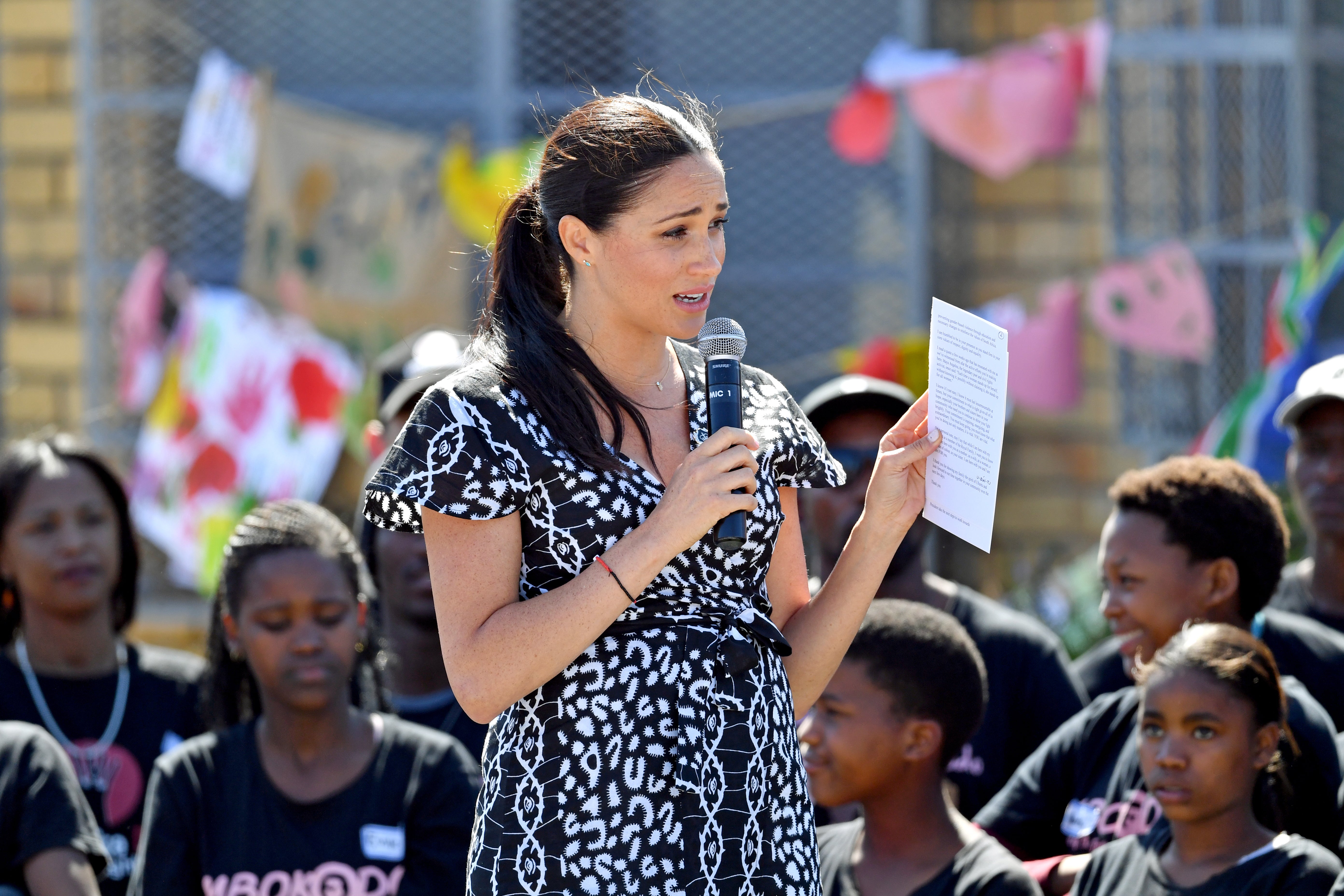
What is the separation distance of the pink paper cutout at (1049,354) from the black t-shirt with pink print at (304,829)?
3419 mm

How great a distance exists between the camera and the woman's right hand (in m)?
2.18

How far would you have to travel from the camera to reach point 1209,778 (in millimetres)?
3068

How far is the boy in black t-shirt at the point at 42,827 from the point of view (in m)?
3.51

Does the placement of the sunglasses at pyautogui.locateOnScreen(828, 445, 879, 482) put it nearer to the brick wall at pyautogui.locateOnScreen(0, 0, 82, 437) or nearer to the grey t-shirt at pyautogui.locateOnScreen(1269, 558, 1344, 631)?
the grey t-shirt at pyautogui.locateOnScreen(1269, 558, 1344, 631)

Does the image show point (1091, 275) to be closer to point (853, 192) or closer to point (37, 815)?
point (853, 192)

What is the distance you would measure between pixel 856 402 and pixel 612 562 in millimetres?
2268

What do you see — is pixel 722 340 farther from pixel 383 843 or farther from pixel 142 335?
pixel 142 335

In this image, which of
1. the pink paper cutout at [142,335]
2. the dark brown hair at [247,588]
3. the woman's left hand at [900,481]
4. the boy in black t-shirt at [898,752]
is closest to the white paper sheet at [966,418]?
the woman's left hand at [900,481]

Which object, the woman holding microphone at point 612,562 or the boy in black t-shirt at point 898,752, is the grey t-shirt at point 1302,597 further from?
the woman holding microphone at point 612,562

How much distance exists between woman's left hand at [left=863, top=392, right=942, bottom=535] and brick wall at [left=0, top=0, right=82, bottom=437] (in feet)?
17.7

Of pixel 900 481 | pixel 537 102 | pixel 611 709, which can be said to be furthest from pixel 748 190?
pixel 611 709

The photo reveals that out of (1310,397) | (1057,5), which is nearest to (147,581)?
(1057,5)

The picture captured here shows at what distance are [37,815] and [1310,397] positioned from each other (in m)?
3.05

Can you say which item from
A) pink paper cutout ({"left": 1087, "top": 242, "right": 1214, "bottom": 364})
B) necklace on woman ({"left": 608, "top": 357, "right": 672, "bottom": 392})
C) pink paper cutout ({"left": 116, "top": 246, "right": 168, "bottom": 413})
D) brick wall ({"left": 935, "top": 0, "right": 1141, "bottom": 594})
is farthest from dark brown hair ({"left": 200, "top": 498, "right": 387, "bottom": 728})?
brick wall ({"left": 935, "top": 0, "right": 1141, "bottom": 594})
